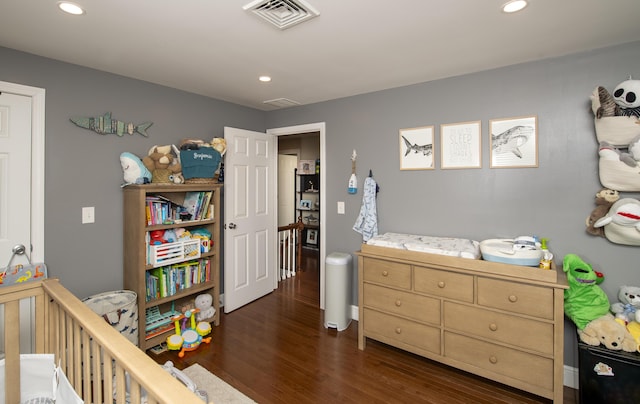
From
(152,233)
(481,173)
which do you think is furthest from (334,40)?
(152,233)

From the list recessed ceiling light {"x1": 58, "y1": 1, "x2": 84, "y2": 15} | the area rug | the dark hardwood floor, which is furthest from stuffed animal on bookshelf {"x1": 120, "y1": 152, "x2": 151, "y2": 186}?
the area rug

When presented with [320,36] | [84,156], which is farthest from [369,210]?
[84,156]

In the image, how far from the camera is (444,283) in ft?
7.59

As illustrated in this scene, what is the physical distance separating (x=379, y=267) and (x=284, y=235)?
243cm

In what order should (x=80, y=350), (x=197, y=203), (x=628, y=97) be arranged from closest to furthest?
(x=80, y=350)
(x=628, y=97)
(x=197, y=203)

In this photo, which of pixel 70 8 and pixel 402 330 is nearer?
pixel 70 8

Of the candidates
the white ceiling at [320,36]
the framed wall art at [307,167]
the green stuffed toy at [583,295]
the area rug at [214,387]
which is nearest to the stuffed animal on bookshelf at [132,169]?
the white ceiling at [320,36]

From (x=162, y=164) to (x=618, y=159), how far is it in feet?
11.4

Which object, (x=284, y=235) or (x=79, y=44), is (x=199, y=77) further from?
(x=284, y=235)

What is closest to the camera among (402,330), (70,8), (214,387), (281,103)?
(70,8)

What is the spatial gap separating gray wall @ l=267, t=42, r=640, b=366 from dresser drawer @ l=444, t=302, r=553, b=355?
518 mm

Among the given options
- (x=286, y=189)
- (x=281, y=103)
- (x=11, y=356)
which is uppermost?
(x=281, y=103)

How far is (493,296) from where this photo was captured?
2123 millimetres

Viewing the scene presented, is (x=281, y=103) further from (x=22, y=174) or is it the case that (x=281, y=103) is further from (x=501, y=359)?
(x=501, y=359)
